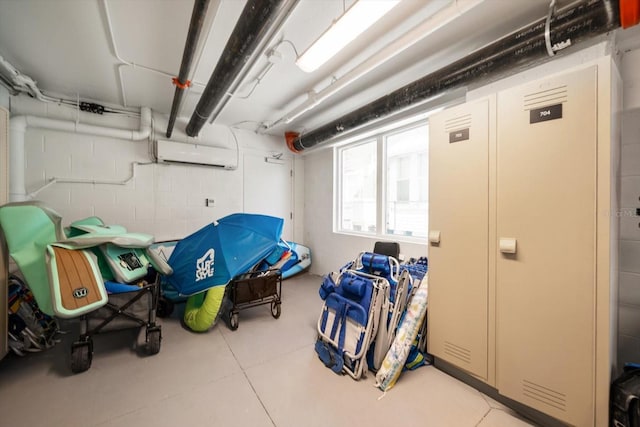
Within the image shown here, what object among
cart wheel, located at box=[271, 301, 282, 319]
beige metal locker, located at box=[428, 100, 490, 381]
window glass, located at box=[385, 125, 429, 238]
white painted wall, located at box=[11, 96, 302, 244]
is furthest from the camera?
window glass, located at box=[385, 125, 429, 238]

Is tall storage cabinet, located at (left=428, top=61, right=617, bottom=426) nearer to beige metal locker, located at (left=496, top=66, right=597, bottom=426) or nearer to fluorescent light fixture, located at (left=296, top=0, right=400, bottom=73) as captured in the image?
beige metal locker, located at (left=496, top=66, right=597, bottom=426)

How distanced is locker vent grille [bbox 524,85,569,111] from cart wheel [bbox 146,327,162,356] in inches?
135

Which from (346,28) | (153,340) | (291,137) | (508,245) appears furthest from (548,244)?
(291,137)

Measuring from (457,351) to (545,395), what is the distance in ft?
1.64

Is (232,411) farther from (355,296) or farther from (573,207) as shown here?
(573,207)

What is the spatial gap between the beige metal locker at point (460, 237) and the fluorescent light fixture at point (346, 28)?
0.91m

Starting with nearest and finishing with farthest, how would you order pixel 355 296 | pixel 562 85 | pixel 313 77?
pixel 562 85 → pixel 355 296 → pixel 313 77

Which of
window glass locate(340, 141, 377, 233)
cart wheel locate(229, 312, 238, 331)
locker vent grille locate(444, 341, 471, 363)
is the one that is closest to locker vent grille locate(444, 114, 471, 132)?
locker vent grille locate(444, 341, 471, 363)

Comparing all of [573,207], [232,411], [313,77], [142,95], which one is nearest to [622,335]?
[573,207]

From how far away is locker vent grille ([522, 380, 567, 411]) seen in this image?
1365 millimetres

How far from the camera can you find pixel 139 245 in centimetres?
213

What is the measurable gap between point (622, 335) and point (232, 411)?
2.77 metres

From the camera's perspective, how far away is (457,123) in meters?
1.81

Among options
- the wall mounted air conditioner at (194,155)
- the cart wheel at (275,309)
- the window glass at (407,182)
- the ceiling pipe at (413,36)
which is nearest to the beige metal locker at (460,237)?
the ceiling pipe at (413,36)
